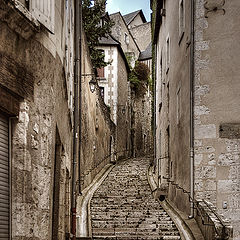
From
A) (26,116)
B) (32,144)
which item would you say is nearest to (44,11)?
(26,116)

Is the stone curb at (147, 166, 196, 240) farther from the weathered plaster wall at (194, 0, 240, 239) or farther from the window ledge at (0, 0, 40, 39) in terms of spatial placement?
the window ledge at (0, 0, 40, 39)

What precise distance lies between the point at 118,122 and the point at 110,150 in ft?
13.6

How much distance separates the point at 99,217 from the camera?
1354 cm

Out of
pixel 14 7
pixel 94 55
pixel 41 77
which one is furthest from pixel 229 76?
pixel 94 55

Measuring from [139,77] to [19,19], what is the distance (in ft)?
113

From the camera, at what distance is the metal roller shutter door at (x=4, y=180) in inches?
242

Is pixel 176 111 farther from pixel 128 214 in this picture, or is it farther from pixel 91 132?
pixel 91 132

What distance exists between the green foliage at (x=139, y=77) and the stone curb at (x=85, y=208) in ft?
61.6

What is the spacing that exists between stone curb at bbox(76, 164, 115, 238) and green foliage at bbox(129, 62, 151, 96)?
18765 mm

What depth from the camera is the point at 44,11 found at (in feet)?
22.9

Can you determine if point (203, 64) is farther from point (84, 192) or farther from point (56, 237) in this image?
point (84, 192)

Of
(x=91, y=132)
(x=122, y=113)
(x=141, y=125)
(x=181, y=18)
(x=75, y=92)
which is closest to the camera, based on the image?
(x=75, y=92)

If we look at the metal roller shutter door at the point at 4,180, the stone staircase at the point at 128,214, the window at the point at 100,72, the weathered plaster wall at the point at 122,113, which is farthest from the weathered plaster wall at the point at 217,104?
the window at the point at 100,72

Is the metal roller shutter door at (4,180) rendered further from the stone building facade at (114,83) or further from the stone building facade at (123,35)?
the stone building facade at (123,35)
